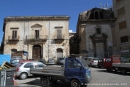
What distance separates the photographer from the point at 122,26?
90.3 ft

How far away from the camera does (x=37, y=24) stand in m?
28.1

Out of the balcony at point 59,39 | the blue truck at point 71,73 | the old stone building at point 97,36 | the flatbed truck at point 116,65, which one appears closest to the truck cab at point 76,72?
the blue truck at point 71,73

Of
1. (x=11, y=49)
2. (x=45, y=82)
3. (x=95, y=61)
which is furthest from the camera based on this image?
(x=11, y=49)

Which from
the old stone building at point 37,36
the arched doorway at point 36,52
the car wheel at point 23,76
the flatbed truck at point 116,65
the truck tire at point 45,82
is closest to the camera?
the truck tire at point 45,82

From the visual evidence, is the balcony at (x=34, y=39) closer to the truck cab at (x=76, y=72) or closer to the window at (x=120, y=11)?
the window at (x=120, y=11)

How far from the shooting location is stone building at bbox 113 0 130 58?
86.4 feet

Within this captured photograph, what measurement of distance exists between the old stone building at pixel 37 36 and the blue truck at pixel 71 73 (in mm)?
18952

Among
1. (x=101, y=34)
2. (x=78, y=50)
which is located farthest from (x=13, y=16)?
(x=101, y=34)

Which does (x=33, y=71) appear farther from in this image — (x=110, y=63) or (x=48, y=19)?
(x=48, y=19)

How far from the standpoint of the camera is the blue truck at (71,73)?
24.0 feet

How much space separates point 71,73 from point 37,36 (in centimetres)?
2154

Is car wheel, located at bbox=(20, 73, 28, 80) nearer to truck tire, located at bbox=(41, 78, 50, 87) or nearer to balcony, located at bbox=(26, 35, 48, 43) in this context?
truck tire, located at bbox=(41, 78, 50, 87)

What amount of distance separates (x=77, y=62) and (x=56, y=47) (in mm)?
20005

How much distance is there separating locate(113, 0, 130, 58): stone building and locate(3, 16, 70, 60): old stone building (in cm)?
1088
